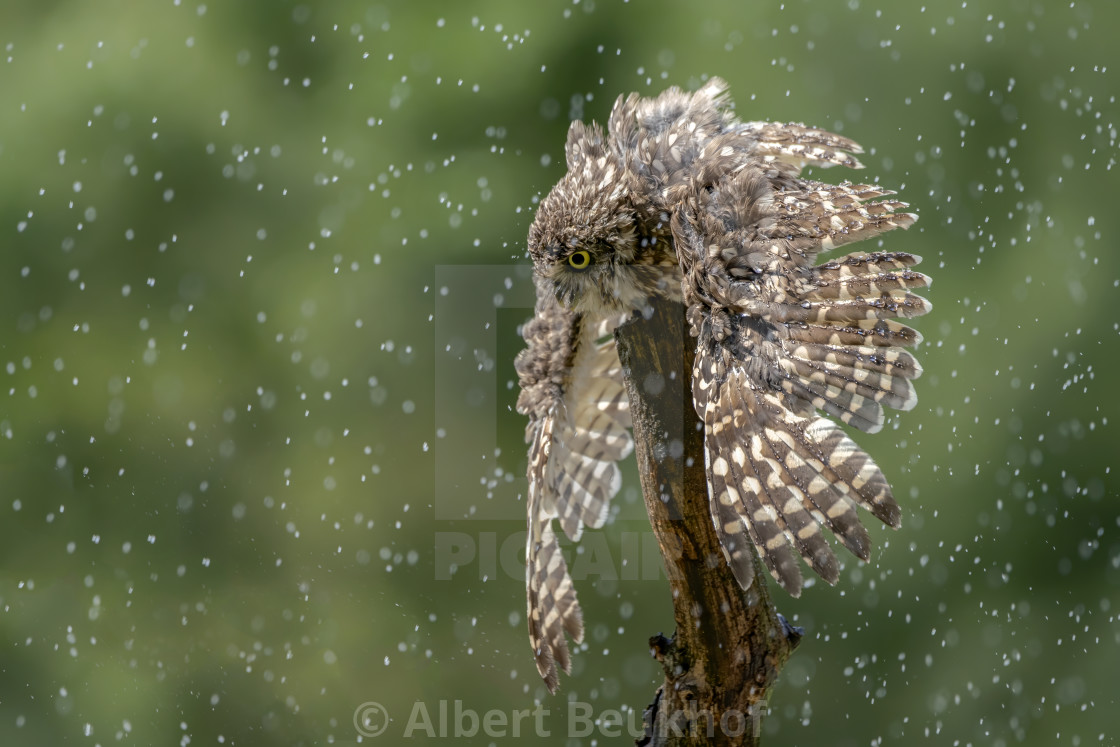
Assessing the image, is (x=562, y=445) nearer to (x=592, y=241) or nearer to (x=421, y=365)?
(x=592, y=241)

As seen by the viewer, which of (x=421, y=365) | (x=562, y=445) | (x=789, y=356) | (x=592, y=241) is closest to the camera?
(x=789, y=356)

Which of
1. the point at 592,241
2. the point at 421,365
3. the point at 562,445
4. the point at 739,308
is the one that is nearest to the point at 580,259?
the point at 592,241

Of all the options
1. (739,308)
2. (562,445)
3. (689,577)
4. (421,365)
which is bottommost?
(689,577)

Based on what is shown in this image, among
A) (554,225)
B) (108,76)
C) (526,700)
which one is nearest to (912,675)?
(526,700)

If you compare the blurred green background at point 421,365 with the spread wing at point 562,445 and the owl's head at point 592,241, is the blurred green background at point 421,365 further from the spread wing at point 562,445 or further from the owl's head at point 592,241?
the owl's head at point 592,241

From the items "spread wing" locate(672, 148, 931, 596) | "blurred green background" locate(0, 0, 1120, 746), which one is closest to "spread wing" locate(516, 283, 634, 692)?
"spread wing" locate(672, 148, 931, 596)

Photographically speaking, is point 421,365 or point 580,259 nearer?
point 580,259

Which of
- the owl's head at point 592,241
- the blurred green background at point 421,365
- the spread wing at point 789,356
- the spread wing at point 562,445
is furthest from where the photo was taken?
the blurred green background at point 421,365

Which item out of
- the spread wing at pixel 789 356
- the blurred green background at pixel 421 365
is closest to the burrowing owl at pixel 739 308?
the spread wing at pixel 789 356
